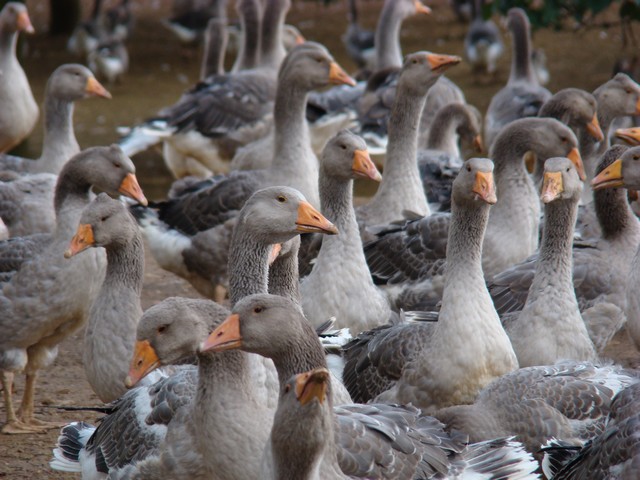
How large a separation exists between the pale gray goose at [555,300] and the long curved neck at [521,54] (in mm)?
7006

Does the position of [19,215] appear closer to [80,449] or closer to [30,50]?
[80,449]

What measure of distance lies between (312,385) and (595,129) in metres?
5.67

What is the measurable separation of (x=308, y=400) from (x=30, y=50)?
1810cm

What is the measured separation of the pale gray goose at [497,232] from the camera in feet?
24.0

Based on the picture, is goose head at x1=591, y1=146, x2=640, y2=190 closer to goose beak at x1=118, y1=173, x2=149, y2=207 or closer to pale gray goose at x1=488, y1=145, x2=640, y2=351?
pale gray goose at x1=488, y1=145, x2=640, y2=351

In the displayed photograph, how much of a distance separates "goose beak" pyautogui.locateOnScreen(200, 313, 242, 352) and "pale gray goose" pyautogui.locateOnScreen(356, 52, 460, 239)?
363 cm

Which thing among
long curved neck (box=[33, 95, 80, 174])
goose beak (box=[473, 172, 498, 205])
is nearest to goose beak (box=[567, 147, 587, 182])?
goose beak (box=[473, 172, 498, 205])

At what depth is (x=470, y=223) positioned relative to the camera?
5.88 m

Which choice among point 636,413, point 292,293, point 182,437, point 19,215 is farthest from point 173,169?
point 636,413

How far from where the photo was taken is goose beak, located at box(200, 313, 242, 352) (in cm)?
421

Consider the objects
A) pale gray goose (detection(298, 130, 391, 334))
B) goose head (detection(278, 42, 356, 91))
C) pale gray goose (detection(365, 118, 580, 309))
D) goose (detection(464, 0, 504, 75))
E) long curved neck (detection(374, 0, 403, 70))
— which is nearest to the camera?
pale gray goose (detection(298, 130, 391, 334))

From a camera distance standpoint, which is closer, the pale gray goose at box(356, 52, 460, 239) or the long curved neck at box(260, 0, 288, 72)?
the pale gray goose at box(356, 52, 460, 239)

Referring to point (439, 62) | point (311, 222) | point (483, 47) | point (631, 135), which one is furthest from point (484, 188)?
point (483, 47)

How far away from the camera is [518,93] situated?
12.1 metres
